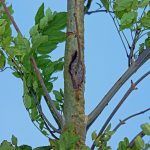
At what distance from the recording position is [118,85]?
136 centimetres

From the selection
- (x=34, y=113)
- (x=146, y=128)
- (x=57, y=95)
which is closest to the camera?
(x=146, y=128)

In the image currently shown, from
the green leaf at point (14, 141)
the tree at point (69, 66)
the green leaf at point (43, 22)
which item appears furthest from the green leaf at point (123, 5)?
the green leaf at point (14, 141)

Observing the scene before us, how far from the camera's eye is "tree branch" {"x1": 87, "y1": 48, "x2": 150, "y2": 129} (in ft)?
4.43

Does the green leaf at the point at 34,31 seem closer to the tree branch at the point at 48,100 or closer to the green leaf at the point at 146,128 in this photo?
the tree branch at the point at 48,100

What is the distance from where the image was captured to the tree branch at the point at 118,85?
1.35 meters

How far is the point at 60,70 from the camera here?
1.45 metres

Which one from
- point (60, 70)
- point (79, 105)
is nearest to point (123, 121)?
point (79, 105)

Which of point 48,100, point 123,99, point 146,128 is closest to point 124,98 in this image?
point 123,99

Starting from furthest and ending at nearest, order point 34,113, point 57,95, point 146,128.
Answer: point 57,95
point 34,113
point 146,128

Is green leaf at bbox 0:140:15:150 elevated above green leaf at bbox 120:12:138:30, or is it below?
below

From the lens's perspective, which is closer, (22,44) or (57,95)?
(22,44)

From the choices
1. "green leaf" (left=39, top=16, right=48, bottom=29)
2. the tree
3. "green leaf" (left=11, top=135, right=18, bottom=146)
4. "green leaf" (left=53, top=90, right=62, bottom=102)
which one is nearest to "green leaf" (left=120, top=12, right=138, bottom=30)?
the tree

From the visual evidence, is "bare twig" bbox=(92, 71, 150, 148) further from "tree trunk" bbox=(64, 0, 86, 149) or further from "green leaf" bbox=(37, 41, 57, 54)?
"green leaf" bbox=(37, 41, 57, 54)

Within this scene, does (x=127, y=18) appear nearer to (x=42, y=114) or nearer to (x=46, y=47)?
(x=46, y=47)
